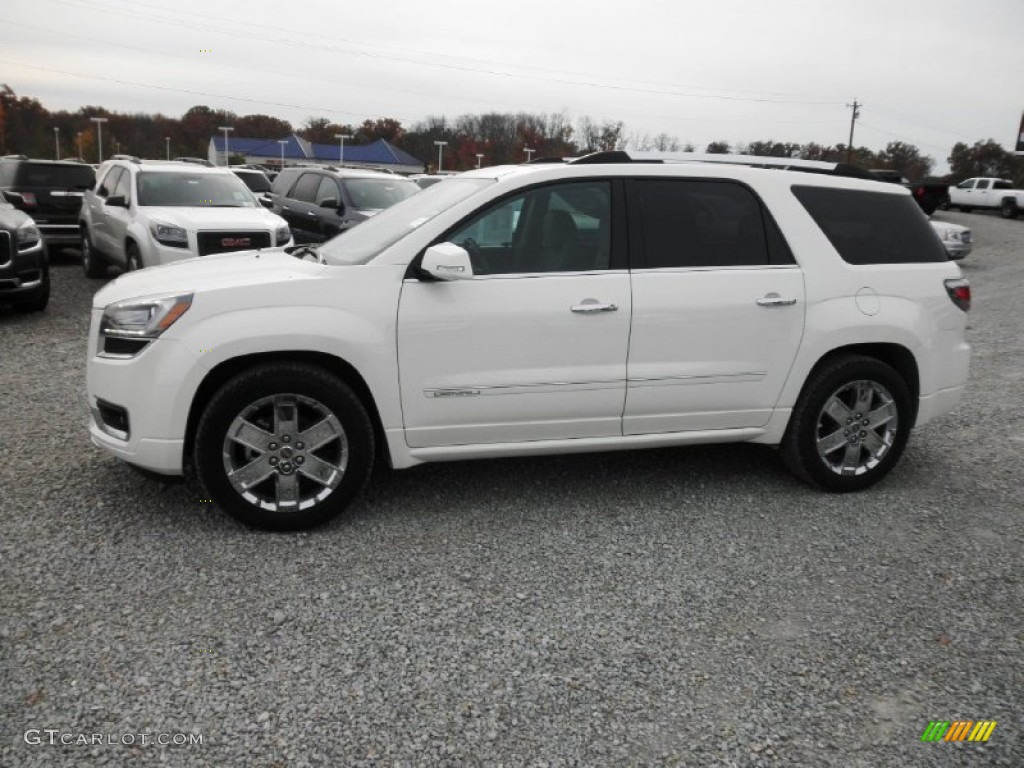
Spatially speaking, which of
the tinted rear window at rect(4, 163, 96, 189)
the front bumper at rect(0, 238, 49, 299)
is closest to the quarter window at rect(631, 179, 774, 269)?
the front bumper at rect(0, 238, 49, 299)

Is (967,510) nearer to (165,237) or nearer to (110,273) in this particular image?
(165,237)

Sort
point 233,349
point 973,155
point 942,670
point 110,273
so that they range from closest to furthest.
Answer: point 942,670, point 233,349, point 110,273, point 973,155

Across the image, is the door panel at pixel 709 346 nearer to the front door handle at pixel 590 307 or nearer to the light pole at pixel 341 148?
the front door handle at pixel 590 307

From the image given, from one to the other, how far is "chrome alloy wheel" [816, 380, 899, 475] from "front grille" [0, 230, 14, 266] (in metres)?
8.77

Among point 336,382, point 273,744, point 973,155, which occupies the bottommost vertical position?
point 273,744

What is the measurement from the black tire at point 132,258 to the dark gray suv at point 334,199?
9.24 feet

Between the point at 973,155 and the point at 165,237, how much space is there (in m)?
67.5

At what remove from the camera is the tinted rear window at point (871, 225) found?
477 cm

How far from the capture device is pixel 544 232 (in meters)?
4.34

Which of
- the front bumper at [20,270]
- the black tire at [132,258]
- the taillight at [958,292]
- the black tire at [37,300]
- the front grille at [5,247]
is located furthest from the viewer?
the black tire at [132,258]

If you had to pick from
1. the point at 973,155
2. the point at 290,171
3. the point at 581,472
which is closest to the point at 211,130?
the point at 973,155

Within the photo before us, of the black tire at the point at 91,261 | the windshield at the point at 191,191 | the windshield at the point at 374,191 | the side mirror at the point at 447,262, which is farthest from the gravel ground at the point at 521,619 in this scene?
the windshield at the point at 374,191

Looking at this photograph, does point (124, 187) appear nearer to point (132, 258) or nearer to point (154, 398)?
point (132, 258)

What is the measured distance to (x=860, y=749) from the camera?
269 centimetres
